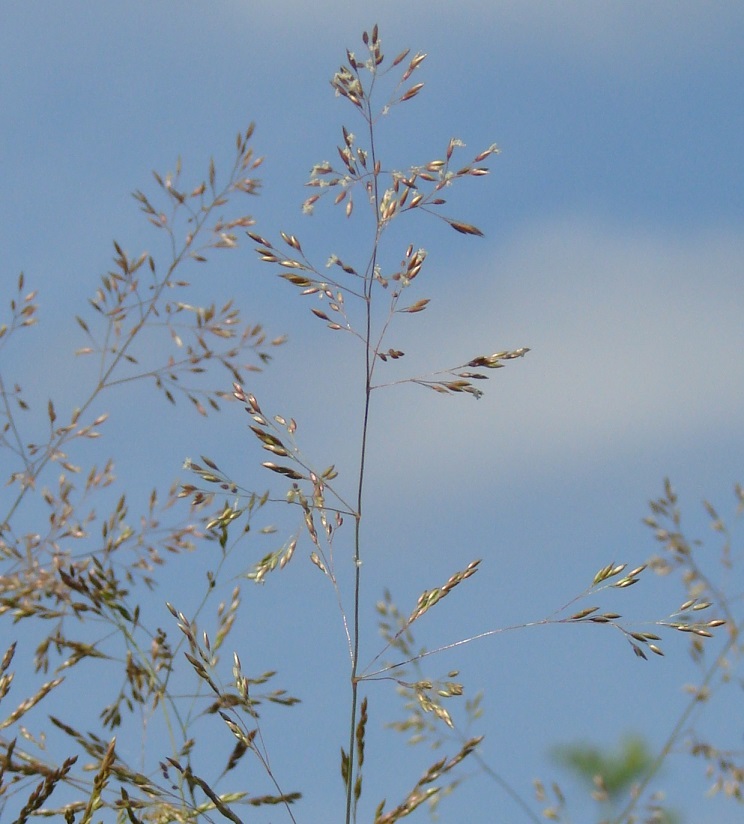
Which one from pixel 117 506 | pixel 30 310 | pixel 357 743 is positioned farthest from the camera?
pixel 30 310

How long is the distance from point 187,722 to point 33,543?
189cm

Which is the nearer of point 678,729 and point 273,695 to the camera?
point 273,695

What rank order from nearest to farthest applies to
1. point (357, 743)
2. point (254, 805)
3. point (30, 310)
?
point (357, 743)
point (254, 805)
point (30, 310)

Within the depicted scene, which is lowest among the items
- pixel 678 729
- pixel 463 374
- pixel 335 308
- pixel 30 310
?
pixel 678 729

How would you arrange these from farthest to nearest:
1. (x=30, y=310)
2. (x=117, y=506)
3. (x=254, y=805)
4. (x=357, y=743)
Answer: (x=30, y=310) → (x=117, y=506) → (x=254, y=805) → (x=357, y=743)

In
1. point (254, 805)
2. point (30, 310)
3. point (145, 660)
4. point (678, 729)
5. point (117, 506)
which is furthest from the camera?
point (30, 310)

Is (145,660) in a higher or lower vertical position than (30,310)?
lower

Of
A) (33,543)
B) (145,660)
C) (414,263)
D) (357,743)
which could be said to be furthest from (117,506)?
(357,743)

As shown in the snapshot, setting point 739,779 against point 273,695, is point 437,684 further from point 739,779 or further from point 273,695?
point 739,779

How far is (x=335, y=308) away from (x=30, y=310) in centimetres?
298

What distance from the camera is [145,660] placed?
2.55m

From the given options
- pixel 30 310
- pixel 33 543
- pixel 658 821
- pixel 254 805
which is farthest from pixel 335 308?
pixel 30 310

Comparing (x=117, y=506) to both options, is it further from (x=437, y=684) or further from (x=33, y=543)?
(x=437, y=684)

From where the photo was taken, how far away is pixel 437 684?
7.53ft
